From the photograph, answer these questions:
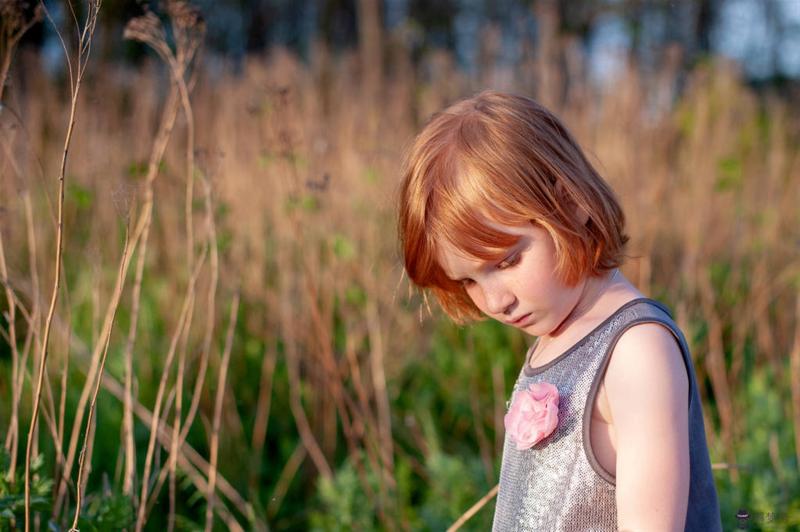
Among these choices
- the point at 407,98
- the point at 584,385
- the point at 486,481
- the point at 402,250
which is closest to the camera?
the point at 584,385

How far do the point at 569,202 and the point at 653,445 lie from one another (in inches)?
15.1

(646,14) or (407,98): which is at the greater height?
(646,14)

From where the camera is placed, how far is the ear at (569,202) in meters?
1.23

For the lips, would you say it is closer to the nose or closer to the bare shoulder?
the nose

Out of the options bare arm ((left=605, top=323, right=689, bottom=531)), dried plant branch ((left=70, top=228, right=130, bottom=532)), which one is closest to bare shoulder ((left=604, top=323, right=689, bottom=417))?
bare arm ((left=605, top=323, right=689, bottom=531))

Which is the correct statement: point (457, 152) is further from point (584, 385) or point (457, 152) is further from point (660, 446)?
point (660, 446)

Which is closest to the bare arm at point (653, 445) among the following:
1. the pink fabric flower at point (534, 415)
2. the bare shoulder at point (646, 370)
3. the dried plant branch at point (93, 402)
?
the bare shoulder at point (646, 370)

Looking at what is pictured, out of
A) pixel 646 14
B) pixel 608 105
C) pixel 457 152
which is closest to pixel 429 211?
pixel 457 152

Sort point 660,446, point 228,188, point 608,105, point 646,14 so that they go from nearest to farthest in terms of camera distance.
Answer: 1. point 660,446
2. point 228,188
3. point 608,105
4. point 646,14

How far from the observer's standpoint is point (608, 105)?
13.6ft

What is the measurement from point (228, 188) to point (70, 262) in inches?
34.9

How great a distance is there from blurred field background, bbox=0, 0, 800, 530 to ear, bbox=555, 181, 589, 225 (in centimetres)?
35

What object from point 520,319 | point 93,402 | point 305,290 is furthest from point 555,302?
point 305,290

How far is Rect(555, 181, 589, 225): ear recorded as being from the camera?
1.23 meters
